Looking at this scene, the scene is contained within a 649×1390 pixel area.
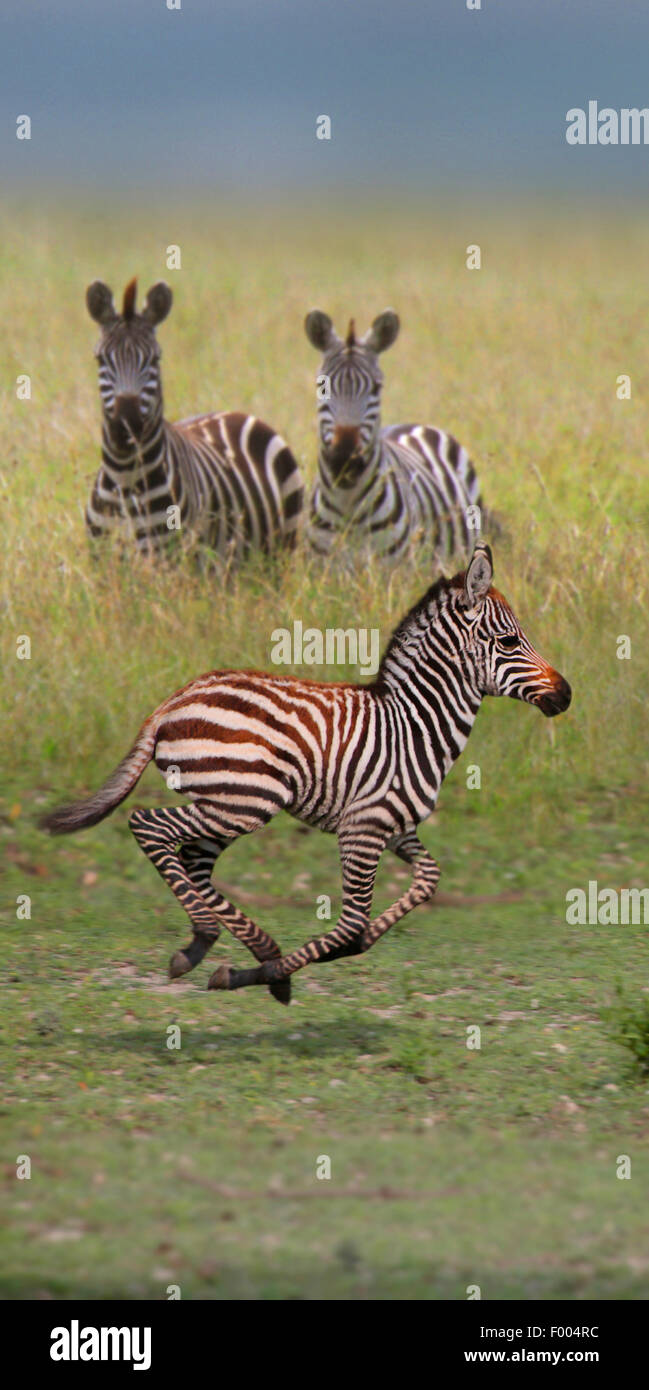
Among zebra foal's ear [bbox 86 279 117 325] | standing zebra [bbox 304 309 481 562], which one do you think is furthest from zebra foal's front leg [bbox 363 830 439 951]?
zebra foal's ear [bbox 86 279 117 325]

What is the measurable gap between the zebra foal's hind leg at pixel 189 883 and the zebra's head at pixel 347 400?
21.8 feet

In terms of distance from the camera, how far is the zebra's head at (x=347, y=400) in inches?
505

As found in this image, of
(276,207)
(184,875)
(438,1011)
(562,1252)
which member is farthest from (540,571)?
(276,207)

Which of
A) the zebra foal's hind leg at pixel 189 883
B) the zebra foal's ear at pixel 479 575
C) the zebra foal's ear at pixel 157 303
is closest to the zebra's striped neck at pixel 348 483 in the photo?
the zebra foal's ear at pixel 157 303

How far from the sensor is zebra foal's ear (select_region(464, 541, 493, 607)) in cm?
686

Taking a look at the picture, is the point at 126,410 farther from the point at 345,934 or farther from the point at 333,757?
the point at 345,934

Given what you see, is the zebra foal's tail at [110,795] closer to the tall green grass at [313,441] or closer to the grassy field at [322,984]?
the grassy field at [322,984]

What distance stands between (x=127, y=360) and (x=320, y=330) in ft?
5.21

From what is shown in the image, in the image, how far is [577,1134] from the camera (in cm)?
613

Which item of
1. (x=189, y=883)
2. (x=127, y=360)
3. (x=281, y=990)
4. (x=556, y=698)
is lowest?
(x=281, y=990)

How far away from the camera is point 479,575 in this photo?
690 centimetres

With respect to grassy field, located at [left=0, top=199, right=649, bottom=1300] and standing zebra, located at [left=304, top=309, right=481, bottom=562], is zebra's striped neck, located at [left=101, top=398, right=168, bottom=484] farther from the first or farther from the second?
standing zebra, located at [left=304, top=309, right=481, bottom=562]

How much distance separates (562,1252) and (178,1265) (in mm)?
1086

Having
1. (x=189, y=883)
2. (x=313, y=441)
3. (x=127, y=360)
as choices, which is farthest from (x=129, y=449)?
(x=189, y=883)
